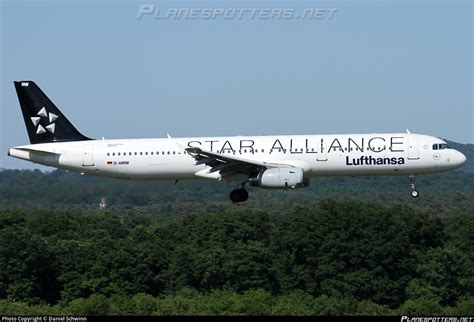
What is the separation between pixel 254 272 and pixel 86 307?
84.3 ft

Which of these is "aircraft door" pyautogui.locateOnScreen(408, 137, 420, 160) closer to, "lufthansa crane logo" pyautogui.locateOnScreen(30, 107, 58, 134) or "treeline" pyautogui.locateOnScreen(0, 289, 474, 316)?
"lufthansa crane logo" pyautogui.locateOnScreen(30, 107, 58, 134)

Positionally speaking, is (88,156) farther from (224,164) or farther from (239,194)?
(239,194)

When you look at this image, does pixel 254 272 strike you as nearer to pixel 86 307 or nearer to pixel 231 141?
pixel 86 307

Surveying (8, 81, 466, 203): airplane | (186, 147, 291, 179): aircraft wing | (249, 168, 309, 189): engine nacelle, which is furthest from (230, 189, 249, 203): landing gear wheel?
(249, 168, 309, 189): engine nacelle

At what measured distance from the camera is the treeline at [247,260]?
3836 inches

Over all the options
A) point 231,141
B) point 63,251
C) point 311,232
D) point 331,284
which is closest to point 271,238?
point 311,232

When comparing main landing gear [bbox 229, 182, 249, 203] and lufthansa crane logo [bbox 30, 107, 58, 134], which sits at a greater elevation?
lufthansa crane logo [bbox 30, 107, 58, 134]

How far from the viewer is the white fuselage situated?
5966cm

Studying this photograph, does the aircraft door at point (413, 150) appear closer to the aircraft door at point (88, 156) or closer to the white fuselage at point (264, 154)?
the white fuselage at point (264, 154)

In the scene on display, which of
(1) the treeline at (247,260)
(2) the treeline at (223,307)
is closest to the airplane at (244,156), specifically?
(2) the treeline at (223,307)

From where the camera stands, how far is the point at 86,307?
83.8 metres

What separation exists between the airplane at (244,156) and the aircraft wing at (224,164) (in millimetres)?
32

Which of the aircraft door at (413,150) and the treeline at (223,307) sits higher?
the aircraft door at (413,150)

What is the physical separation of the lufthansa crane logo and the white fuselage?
1.27 m
